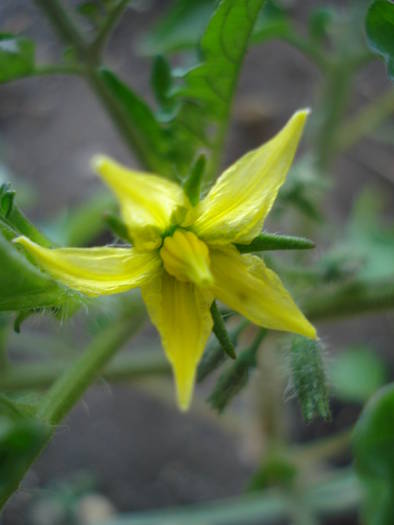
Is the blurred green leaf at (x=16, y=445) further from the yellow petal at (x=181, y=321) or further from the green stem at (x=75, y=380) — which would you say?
the yellow petal at (x=181, y=321)

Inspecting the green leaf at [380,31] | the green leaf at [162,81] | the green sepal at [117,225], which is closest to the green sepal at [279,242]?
the green sepal at [117,225]

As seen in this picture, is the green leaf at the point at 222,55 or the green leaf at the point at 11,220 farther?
the green leaf at the point at 222,55

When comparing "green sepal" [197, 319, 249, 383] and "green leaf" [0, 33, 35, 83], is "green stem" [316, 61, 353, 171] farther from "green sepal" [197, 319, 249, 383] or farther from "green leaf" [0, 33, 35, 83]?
"green sepal" [197, 319, 249, 383]

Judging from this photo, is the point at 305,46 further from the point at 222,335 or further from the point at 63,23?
the point at 222,335

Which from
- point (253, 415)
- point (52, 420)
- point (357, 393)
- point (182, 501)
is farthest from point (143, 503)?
point (52, 420)

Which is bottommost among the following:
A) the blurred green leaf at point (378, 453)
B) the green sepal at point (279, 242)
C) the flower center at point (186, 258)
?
the blurred green leaf at point (378, 453)

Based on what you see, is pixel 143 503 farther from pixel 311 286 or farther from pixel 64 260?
pixel 64 260

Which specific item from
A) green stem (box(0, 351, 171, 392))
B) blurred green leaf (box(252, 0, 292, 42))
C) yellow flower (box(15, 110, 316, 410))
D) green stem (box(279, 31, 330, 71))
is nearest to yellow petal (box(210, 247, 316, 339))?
yellow flower (box(15, 110, 316, 410))
